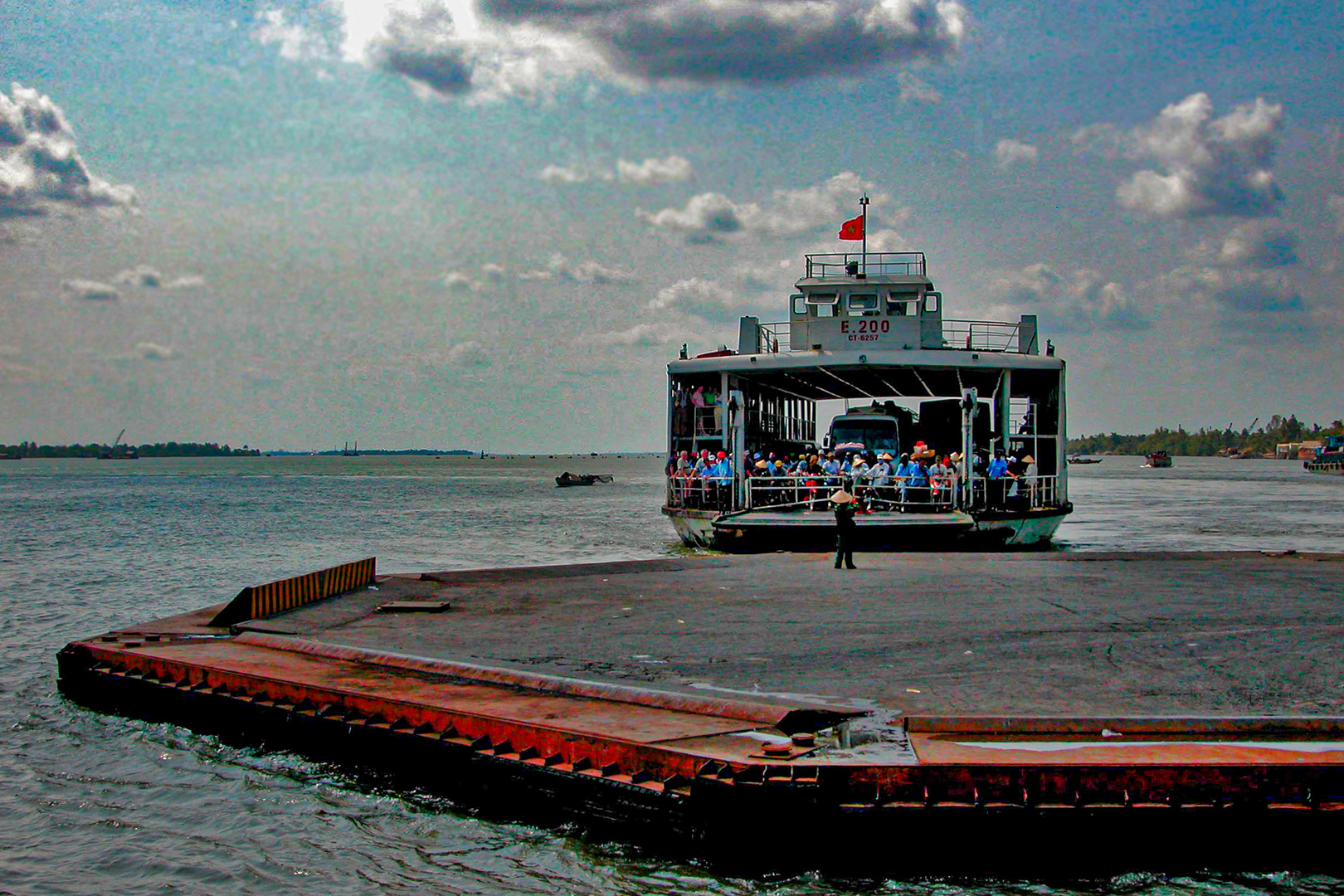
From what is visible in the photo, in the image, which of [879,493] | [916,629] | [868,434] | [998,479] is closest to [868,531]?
[998,479]

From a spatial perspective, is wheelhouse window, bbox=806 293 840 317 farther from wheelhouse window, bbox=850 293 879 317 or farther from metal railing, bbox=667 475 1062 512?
metal railing, bbox=667 475 1062 512

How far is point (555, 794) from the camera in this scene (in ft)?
26.9

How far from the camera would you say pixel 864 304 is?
32219 mm

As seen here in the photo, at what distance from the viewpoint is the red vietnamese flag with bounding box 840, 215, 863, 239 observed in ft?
112

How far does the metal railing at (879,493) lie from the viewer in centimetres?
2605

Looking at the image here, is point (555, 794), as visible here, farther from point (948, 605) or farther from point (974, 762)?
point (948, 605)

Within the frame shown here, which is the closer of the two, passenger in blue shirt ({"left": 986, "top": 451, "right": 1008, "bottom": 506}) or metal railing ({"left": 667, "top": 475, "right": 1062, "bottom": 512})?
metal railing ({"left": 667, "top": 475, "right": 1062, "bottom": 512})

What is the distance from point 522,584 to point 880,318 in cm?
1708

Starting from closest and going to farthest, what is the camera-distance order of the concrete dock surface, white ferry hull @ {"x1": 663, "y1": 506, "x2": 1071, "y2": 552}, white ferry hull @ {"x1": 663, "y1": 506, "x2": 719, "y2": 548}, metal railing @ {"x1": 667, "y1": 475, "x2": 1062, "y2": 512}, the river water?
1. the river water
2. the concrete dock surface
3. white ferry hull @ {"x1": 663, "y1": 506, "x2": 1071, "y2": 552}
4. metal railing @ {"x1": 667, "y1": 475, "x2": 1062, "y2": 512}
5. white ferry hull @ {"x1": 663, "y1": 506, "x2": 719, "y2": 548}

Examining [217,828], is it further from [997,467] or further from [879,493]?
[997,467]

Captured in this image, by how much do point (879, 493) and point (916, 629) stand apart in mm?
15372

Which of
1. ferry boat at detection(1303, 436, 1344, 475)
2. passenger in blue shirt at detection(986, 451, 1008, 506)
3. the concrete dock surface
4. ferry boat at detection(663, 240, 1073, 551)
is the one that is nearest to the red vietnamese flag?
ferry boat at detection(663, 240, 1073, 551)

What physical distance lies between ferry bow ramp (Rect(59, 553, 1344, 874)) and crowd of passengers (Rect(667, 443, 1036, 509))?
30.8 ft

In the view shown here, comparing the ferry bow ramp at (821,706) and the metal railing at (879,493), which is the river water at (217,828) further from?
the metal railing at (879,493)
